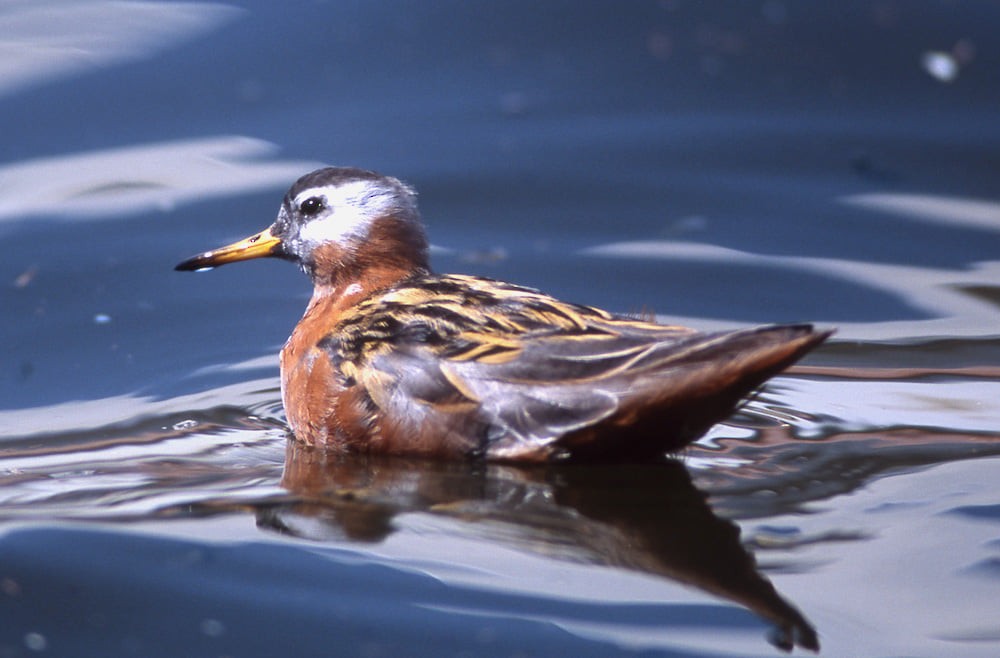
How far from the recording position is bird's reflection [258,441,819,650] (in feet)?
14.7

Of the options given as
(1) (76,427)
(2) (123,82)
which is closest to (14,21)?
(2) (123,82)

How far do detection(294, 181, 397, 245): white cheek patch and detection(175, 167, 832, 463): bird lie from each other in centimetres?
47

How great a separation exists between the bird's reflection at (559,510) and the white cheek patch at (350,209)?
1.25 m

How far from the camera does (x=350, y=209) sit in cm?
639

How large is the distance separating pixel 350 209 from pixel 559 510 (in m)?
2.05

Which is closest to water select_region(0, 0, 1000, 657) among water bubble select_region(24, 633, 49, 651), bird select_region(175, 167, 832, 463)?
water bubble select_region(24, 633, 49, 651)

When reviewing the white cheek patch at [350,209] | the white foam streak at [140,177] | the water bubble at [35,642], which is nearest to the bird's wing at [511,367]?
the white cheek patch at [350,209]

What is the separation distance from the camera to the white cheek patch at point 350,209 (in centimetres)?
636

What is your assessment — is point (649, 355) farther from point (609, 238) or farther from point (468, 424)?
point (609, 238)

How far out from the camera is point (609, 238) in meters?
7.79

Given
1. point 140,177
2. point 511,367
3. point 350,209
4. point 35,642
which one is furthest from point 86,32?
point 35,642

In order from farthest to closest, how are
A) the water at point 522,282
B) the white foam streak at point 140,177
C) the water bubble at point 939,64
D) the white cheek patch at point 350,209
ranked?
the water bubble at point 939,64 < the white foam streak at point 140,177 < the white cheek patch at point 350,209 < the water at point 522,282

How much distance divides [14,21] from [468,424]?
5005mm

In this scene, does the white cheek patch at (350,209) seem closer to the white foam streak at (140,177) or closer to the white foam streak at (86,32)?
the white foam streak at (140,177)
